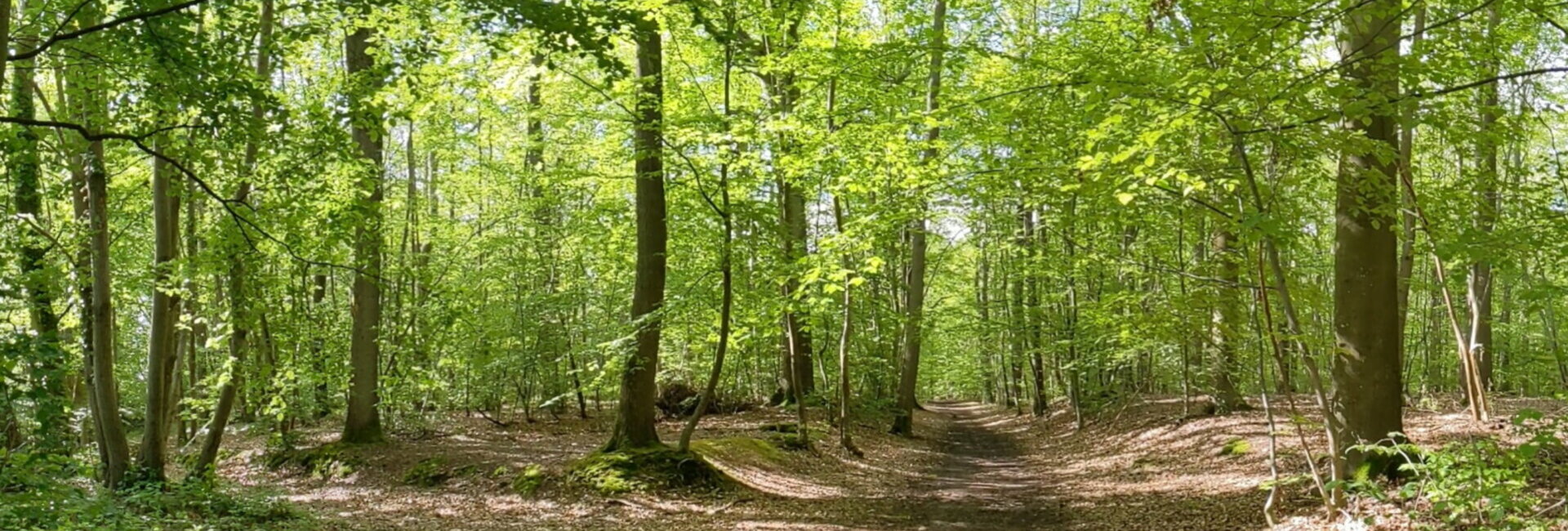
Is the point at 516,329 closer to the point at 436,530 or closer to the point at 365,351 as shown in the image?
the point at 365,351

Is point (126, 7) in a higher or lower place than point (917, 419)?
higher

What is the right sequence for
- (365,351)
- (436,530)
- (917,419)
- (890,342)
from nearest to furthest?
(436,530) → (365,351) → (890,342) → (917,419)

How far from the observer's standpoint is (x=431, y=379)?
12.6 m

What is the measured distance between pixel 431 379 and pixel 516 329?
4.90 meters

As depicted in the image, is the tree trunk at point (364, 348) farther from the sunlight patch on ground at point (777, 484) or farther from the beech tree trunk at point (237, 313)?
the sunlight patch on ground at point (777, 484)

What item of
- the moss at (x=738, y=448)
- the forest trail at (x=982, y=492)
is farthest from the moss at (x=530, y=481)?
the forest trail at (x=982, y=492)

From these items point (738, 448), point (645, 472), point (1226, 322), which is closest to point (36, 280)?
point (645, 472)

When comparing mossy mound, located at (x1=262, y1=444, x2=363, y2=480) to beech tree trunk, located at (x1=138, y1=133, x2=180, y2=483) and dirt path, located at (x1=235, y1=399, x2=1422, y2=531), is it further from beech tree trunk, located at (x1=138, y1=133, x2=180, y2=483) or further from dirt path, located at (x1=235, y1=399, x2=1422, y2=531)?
beech tree trunk, located at (x1=138, y1=133, x2=180, y2=483)

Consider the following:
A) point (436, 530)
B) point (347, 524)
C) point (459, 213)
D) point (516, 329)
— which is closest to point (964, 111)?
point (436, 530)

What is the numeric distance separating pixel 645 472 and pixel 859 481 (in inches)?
133

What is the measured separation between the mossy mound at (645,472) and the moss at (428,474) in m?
2.38

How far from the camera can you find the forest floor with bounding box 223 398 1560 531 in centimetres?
960

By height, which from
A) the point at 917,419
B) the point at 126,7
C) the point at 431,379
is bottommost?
the point at 917,419

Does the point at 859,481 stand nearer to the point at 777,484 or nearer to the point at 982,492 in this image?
the point at 777,484
